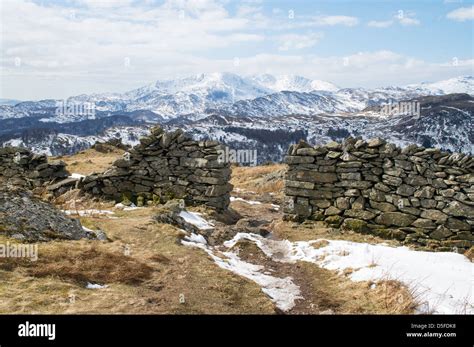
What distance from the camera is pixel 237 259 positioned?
12234 mm

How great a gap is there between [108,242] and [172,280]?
3.01 meters

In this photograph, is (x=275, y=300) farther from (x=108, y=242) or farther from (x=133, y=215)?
(x=133, y=215)

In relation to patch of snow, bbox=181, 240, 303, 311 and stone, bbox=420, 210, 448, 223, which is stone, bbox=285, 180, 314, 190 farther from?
patch of snow, bbox=181, 240, 303, 311

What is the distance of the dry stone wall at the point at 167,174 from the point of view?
61.5 ft

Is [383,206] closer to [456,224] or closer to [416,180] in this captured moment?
[416,180]

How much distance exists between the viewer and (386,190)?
619 inches

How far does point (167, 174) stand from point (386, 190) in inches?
399

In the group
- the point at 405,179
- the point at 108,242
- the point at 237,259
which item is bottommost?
the point at 237,259

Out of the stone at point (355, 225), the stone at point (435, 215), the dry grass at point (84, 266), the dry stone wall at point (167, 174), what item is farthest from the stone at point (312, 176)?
the dry grass at point (84, 266)

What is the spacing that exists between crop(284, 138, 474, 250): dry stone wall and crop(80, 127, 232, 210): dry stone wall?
11.9ft

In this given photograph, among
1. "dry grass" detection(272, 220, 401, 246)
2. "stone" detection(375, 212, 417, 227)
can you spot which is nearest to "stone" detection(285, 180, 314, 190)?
"dry grass" detection(272, 220, 401, 246)

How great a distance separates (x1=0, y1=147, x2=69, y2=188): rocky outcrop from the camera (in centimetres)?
2125
